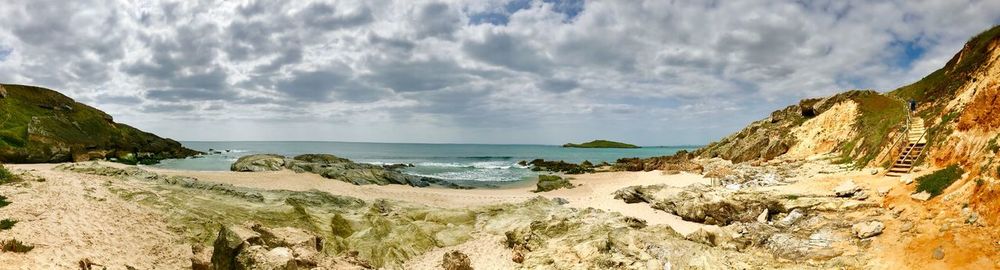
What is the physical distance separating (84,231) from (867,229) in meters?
24.5

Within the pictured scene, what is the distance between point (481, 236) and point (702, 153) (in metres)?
49.9

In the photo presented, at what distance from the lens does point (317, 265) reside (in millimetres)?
12336

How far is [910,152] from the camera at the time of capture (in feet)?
65.2

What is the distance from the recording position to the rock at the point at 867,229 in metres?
13.2

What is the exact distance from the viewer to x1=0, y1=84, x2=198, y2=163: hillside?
46.6m

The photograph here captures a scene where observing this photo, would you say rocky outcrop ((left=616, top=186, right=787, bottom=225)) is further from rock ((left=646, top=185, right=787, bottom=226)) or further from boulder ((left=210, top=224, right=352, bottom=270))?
boulder ((left=210, top=224, right=352, bottom=270))

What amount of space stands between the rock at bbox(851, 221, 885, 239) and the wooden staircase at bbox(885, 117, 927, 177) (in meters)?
6.62

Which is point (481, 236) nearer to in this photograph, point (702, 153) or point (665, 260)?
point (665, 260)

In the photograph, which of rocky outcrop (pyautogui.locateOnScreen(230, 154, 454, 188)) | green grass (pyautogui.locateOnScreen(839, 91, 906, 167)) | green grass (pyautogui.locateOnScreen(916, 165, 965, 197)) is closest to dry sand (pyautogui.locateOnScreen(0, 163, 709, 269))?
green grass (pyautogui.locateOnScreen(916, 165, 965, 197))

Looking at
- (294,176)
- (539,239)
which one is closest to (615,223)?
(539,239)

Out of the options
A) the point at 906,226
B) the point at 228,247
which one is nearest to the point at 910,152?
the point at 906,226

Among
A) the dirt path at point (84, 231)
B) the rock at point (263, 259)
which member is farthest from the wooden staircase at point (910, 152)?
the dirt path at point (84, 231)

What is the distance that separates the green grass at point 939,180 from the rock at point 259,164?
1947 inches

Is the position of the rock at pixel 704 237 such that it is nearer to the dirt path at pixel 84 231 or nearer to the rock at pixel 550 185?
the dirt path at pixel 84 231
